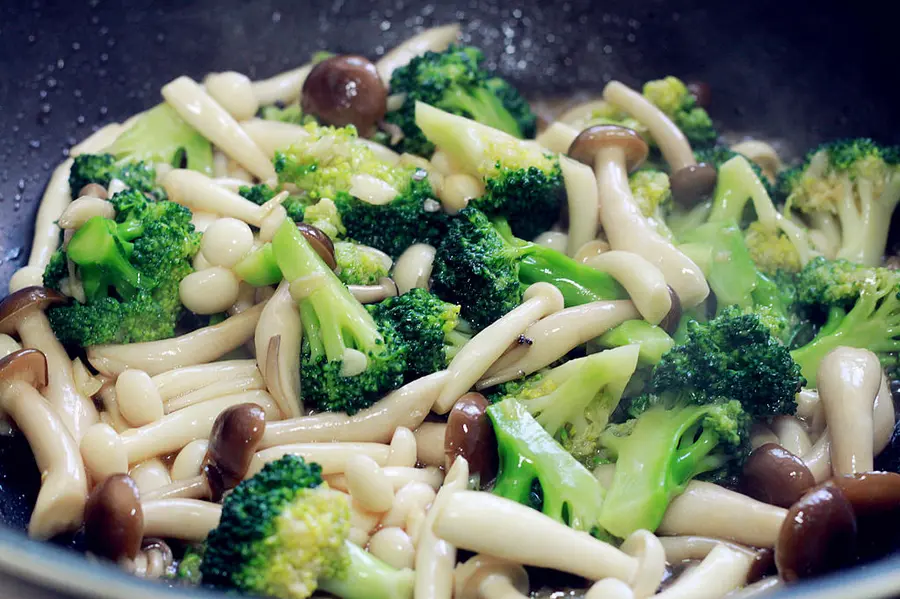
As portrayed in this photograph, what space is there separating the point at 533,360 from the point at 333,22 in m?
1.89

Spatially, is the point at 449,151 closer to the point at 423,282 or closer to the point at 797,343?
the point at 423,282

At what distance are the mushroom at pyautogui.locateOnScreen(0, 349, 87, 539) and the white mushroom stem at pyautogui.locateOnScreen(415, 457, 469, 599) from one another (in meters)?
0.77

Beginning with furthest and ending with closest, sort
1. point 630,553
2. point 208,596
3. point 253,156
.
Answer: point 253,156, point 630,553, point 208,596

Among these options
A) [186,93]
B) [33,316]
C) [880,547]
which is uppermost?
[186,93]

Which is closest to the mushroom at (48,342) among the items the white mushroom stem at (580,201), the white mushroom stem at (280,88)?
the white mushroom stem at (280,88)

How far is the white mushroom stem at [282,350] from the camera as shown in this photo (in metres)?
2.08

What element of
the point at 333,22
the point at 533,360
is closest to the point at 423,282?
the point at 533,360

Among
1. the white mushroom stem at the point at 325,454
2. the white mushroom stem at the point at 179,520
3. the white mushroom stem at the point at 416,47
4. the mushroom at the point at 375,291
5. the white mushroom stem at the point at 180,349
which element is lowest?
the white mushroom stem at the point at 179,520

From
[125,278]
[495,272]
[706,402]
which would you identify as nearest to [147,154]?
[125,278]

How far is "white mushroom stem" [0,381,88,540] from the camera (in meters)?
1.86

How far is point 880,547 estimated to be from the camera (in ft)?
6.25

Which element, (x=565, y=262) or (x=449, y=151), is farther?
(x=449, y=151)

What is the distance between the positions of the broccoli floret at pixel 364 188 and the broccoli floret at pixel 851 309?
108cm

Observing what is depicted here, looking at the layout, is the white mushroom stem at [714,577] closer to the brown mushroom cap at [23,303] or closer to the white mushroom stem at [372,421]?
the white mushroom stem at [372,421]
